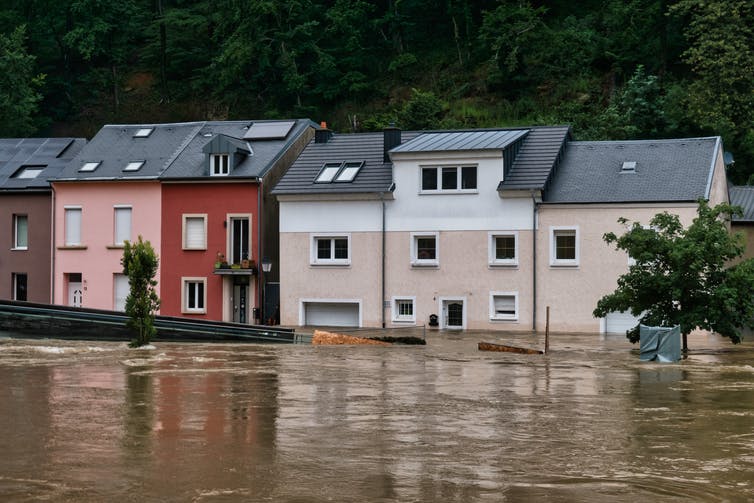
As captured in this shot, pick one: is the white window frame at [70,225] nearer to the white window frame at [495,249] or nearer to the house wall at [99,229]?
the house wall at [99,229]

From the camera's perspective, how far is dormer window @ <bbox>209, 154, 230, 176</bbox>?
164ft

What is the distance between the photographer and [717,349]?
124ft

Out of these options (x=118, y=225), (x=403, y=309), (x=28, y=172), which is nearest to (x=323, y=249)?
(x=403, y=309)

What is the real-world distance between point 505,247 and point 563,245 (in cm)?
239

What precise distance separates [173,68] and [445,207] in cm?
4622

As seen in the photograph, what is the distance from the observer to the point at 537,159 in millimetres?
46000

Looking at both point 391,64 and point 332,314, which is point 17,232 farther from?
point 391,64

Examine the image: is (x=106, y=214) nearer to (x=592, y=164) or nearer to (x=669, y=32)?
(x=592, y=164)

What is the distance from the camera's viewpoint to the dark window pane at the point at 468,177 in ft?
150

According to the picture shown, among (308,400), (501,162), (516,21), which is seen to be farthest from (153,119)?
(308,400)

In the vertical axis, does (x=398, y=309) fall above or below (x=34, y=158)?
below

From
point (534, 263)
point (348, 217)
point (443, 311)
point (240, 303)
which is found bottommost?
point (443, 311)

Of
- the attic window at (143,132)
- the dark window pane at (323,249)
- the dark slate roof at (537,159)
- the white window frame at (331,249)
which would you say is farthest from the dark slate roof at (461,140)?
the attic window at (143,132)

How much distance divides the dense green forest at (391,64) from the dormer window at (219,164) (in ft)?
43.6
